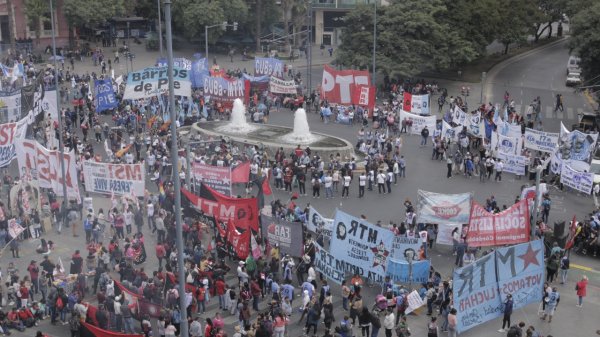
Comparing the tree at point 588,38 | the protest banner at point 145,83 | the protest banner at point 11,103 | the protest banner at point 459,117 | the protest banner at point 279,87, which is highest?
the tree at point 588,38

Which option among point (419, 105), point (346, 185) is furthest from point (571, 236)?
point (419, 105)

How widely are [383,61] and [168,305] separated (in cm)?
3627

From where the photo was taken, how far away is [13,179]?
104 feet

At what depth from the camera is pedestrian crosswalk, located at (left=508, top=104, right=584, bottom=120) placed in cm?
4981

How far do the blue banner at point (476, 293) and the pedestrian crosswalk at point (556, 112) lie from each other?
105 feet

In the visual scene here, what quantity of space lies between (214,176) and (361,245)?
28.0 feet

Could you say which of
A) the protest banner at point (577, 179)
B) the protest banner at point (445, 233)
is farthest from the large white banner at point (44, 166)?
the protest banner at point (577, 179)

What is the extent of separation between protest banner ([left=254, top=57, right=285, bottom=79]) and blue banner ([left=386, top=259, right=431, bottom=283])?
28.0 meters

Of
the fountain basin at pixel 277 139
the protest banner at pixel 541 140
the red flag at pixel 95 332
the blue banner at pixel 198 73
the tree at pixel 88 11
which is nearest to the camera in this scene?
the red flag at pixel 95 332

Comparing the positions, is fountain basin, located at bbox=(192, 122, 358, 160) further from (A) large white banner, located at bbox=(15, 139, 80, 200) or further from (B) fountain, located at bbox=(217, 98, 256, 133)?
(A) large white banner, located at bbox=(15, 139, 80, 200)

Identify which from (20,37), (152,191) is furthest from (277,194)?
(20,37)

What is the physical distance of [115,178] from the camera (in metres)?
26.4

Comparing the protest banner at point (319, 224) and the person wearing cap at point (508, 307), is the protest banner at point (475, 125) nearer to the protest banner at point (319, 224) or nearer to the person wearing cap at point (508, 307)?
the protest banner at point (319, 224)

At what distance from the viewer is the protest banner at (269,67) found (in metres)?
48.7
